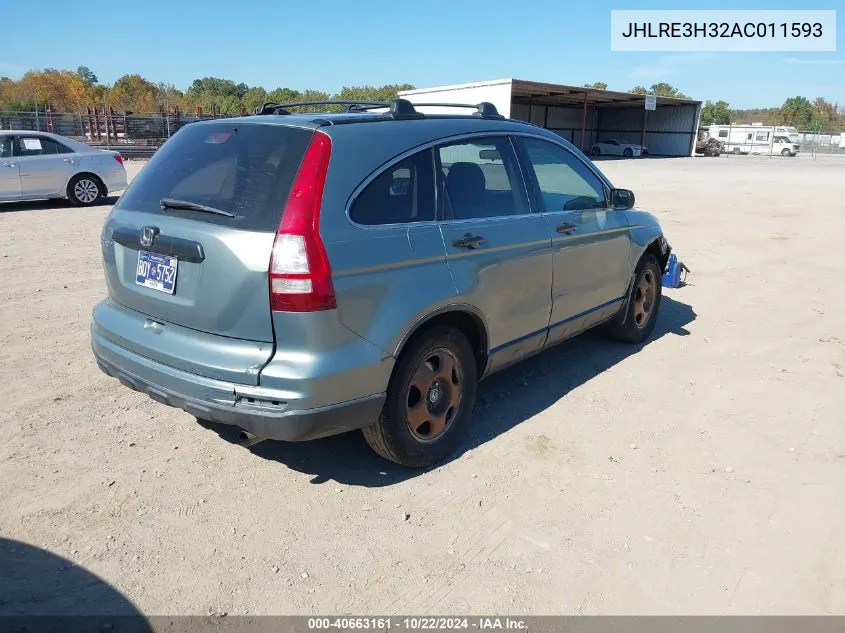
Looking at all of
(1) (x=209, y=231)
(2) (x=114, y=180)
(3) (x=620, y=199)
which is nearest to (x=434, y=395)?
(1) (x=209, y=231)

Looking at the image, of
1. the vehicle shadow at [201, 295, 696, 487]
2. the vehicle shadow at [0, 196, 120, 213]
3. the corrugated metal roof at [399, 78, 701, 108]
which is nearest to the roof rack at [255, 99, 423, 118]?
the vehicle shadow at [201, 295, 696, 487]

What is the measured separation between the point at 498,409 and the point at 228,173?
2323mm

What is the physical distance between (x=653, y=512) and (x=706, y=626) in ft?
2.47

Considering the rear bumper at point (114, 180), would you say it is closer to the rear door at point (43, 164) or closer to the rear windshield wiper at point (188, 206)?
the rear door at point (43, 164)

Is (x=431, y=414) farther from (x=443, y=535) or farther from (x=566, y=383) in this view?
(x=566, y=383)

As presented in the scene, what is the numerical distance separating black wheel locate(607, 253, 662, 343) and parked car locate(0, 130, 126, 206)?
454 inches

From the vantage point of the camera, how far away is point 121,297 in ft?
11.3

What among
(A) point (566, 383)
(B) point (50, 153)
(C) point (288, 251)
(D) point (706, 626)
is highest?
(B) point (50, 153)

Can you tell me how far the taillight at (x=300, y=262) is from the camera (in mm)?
2752

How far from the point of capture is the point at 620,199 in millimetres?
4984

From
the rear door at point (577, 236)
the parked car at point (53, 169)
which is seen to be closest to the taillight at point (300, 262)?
the rear door at point (577, 236)

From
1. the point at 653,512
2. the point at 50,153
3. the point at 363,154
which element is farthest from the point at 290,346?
the point at 50,153

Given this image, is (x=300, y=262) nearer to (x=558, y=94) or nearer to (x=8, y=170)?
(x=8, y=170)

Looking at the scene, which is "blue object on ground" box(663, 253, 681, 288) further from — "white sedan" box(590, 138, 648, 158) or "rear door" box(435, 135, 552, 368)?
"white sedan" box(590, 138, 648, 158)
